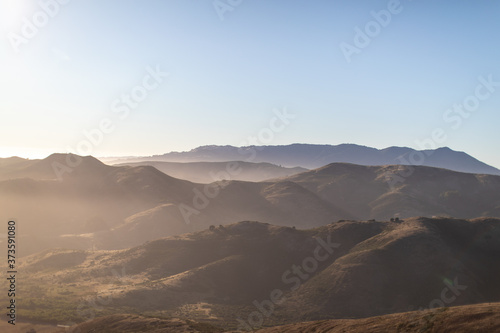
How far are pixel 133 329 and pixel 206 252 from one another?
41.9 meters

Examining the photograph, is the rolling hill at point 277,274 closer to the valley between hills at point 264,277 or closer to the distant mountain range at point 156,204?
the valley between hills at point 264,277

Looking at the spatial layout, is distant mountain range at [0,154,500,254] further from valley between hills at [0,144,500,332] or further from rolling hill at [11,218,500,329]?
rolling hill at [11,218,500,329]

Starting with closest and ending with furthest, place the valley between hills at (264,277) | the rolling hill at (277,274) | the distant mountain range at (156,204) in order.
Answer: the valley between hills at (264,277) < the rolling hill at (277,274) < the distant mountain range at (156,204)

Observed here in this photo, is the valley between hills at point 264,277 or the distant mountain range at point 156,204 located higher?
the distant mountain range at point 156,204

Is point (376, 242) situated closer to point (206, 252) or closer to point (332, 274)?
point (332, 274)

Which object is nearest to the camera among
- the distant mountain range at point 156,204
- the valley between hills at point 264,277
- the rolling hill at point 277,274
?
the valley between hills at point 264,277

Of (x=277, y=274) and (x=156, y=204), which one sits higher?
(x=156, y=204)

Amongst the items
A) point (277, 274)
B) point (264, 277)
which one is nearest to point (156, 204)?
point (264, 277)

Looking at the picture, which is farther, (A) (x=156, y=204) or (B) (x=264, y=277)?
(A) (x=156, y=204)

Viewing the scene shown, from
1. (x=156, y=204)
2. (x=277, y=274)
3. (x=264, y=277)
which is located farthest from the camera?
(x=156, y=204)

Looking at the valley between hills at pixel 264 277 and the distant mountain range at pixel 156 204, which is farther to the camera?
the distant mountain range at pixel 156 204

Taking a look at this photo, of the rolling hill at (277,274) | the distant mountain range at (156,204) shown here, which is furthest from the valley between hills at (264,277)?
the distant mountain range at (156,204)

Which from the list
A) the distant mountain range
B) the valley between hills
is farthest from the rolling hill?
the distant mountain range

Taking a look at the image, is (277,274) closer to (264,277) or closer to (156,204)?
(264,277)
